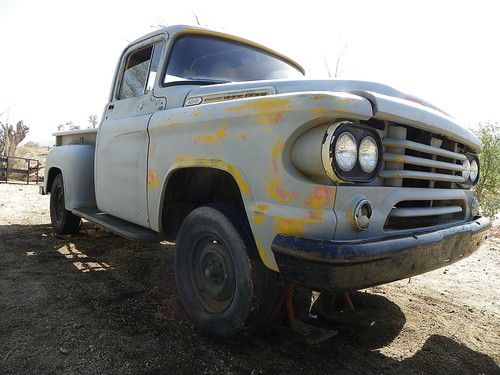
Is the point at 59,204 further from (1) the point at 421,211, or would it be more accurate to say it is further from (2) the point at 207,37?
(1) the point at 421,211

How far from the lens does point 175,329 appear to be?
Result: 253 centimetres

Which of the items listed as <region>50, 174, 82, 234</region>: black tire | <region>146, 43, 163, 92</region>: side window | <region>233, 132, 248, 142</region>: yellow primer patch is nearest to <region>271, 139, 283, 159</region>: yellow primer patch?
<region>233, 132, 248, 142</region>: yellow primer patch

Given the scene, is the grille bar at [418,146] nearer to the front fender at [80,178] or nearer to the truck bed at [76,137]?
the truck bed at [76,137]

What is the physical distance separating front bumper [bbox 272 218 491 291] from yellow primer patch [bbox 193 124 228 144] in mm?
736

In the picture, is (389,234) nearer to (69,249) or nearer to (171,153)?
(171,153)

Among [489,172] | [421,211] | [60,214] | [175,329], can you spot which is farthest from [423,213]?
[489,172]

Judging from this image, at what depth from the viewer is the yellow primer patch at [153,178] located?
2868 millimetres

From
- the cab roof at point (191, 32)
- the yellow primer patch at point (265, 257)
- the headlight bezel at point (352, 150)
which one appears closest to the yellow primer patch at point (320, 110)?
the headlight bezel at point (352, 150)

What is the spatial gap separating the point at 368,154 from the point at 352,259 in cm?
58

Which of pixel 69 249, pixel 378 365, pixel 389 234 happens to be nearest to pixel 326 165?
pixel 389 234

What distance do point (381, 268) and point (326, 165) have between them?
0.56 meters

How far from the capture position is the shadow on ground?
7.01ft

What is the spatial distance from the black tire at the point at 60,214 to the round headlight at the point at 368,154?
4300 millimetres

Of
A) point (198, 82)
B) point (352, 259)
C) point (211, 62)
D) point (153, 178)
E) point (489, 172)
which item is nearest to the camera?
point (352, 259)
